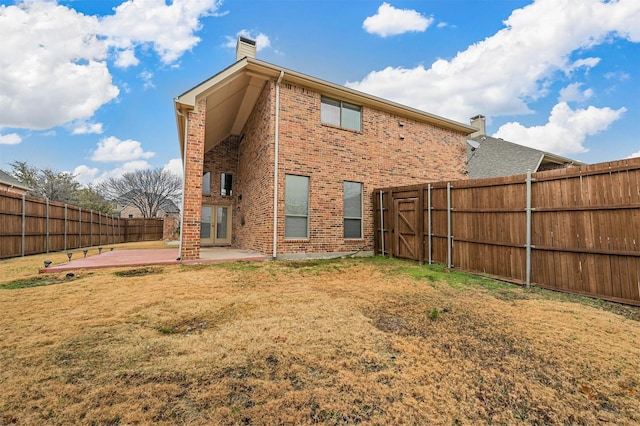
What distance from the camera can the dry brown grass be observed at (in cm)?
168

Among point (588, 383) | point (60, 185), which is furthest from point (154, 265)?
point (60, 185)

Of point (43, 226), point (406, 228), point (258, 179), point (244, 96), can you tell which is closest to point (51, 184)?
point (43, 226)

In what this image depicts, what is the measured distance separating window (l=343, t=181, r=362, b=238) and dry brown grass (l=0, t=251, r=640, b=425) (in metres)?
Result: 4.92

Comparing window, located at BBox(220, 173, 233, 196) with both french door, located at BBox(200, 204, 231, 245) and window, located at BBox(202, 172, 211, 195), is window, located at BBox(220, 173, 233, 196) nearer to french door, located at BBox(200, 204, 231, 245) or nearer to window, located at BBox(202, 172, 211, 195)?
window, located at BBox(202, 172, 211, 195)

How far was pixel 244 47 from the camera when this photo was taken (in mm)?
8930

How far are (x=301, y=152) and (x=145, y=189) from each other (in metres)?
35.5

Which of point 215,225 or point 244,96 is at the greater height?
point 244,96

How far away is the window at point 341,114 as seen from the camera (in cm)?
927

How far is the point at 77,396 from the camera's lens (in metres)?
1.76

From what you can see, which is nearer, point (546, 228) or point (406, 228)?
point (546, 228)

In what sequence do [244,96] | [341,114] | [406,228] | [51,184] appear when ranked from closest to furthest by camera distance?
[406,228], [341,114], [244,96], [51,184]

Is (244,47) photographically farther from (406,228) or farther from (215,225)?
(406,228)

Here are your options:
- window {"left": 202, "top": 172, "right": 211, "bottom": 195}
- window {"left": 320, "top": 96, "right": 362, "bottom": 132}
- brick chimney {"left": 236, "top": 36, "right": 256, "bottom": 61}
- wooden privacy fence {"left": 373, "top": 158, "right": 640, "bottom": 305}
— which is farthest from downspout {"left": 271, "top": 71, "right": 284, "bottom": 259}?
window {"left": 202, "top": 172, "right": 211, "bottom": 195}

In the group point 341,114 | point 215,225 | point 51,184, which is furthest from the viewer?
point 51,184
